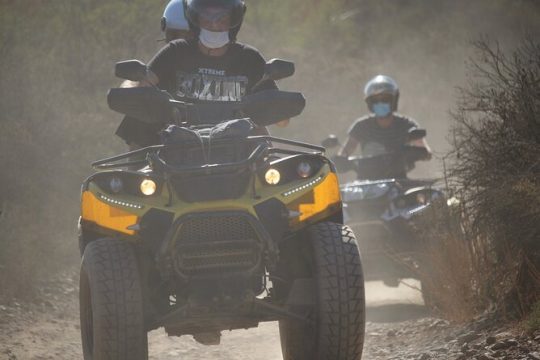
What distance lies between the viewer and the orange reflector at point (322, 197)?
573 centimetres

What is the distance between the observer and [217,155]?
5891 millimetres

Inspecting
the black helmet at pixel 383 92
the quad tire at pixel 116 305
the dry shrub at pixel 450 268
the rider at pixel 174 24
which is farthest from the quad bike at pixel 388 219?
the quad tire at pixel 116 305

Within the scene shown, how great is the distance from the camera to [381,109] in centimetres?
1252

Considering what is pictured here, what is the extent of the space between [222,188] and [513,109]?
327 cm

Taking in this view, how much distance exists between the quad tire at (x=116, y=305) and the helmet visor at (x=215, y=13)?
1.96 meters

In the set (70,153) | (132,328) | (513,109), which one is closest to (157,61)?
(132,328)

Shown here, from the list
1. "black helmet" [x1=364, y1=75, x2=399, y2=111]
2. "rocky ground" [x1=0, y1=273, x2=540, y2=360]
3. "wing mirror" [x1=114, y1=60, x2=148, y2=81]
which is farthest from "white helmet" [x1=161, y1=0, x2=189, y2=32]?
"black helmet" [x1=364, y1=75, x2=399, y2=111]

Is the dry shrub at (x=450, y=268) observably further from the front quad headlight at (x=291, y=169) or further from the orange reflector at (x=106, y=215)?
the orange reflector at (x=106, y=215)

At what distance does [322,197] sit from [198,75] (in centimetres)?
145

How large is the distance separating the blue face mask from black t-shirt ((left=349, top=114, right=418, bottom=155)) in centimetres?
9

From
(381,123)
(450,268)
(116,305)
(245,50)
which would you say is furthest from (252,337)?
(381,123)

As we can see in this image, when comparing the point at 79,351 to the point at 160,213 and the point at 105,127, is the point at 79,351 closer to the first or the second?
the point at 160,213

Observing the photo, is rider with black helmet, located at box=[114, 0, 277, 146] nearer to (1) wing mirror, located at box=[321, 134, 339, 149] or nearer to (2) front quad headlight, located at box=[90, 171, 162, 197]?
(2) front quad headlight, located at box=[90, 171, 162, 197]

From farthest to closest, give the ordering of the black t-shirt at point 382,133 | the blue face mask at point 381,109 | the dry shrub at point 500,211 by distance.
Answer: the blue face mask at point 381,109, the black t-shirt at point 382,133, the dry shrub at point 500,211
